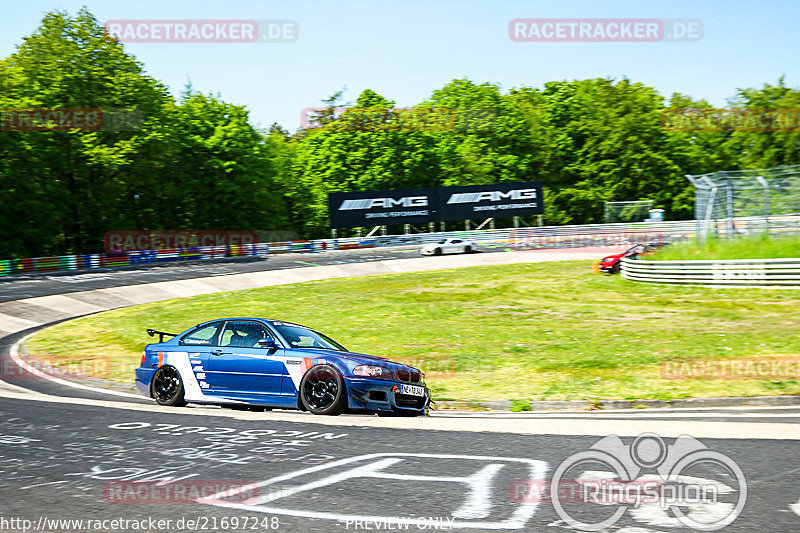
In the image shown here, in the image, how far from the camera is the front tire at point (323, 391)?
978 cm

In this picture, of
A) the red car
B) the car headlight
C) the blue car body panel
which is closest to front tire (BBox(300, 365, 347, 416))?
the blue car body panel

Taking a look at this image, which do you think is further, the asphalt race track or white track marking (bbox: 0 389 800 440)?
white track marking (bbox: 0 389 800 440)

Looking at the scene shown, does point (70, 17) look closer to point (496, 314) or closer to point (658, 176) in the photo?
point (496, 314)

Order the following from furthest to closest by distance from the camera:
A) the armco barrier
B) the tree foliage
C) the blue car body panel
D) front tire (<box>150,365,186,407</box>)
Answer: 1. the tree foliage
2. the armco barrier
3. front tire (<box>150,365,186,407</box>)
4. the blue car body panel

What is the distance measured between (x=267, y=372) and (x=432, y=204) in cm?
5078

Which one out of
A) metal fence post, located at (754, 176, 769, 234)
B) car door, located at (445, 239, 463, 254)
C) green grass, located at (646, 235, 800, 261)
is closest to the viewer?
green grass, located at (646, 235, 800, 261)

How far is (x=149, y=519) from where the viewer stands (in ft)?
17.8

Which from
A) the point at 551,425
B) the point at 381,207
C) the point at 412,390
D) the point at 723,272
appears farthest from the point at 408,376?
the point at 381,207

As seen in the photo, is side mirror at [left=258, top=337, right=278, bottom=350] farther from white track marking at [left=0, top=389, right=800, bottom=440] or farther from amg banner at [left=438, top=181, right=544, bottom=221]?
amg banner at [left=438, top=181, right=544, bottom=221]

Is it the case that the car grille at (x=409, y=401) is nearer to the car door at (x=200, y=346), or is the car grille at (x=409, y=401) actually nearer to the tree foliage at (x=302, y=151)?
the car door at (x=200, y=346)

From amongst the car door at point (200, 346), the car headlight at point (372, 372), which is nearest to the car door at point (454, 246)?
the car door at point (200, 346)

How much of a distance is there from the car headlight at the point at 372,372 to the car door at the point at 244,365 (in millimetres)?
1172

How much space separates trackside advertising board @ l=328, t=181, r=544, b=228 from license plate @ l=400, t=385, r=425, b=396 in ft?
159

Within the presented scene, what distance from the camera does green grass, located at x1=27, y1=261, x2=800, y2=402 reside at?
13117mm
